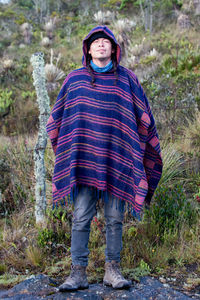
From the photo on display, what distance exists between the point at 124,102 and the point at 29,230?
225 centimetres

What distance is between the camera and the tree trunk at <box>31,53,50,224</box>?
12.9ft

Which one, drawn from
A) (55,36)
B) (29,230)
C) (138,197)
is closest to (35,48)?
(55,36)

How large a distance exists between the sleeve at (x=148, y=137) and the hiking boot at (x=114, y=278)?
824 millimetres

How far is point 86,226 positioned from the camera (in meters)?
2.86

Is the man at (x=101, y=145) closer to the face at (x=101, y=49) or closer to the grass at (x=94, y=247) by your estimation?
the face at (x=101, y=49)

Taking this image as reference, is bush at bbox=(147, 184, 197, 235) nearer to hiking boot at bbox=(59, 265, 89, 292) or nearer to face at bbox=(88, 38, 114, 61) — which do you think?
hiking boot at bbox=(59, 265, 89, 292)

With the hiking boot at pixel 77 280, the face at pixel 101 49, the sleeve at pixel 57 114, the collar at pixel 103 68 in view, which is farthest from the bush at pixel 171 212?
the face at pixel 101 49

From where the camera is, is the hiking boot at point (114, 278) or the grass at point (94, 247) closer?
the hiking boot at point (114, 278)

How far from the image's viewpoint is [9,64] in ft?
38.7

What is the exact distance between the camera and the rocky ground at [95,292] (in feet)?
8.84

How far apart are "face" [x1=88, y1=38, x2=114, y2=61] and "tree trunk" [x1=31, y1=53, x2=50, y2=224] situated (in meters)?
1.23

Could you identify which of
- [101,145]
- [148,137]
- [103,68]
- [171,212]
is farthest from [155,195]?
[103,68]

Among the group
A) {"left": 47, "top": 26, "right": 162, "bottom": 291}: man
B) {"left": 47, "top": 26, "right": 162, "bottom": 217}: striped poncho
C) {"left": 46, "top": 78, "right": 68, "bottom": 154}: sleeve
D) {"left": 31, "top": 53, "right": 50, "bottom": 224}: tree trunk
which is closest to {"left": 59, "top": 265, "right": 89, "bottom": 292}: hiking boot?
{"left": 47, "top": 26, "right": 162, "bottom": 291}: man

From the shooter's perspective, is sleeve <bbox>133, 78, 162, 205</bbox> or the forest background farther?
the forest background
